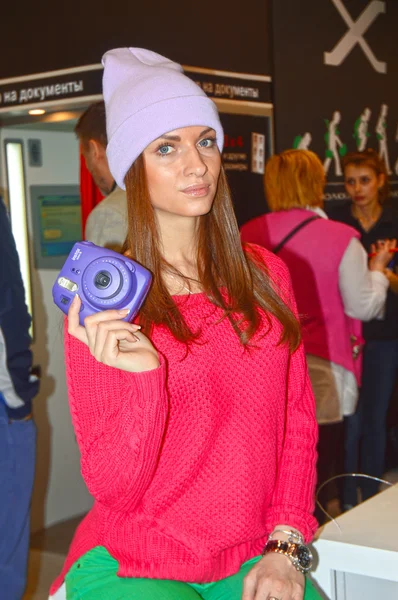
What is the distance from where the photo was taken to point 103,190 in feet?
10.4

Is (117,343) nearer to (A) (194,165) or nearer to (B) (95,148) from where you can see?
(A) (194,165)

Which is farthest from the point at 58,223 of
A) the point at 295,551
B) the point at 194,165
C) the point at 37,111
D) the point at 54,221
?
the point at 295,551

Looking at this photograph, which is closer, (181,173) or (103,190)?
(181,173)

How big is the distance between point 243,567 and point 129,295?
0.55 m

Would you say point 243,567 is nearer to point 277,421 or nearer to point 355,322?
point 277,421

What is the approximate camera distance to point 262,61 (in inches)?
163

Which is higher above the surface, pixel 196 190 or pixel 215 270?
pixel 196 190

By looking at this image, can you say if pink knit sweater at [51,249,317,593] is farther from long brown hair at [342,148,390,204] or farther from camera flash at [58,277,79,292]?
long brown hair at [342,148,390,204]

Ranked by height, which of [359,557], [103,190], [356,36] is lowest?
[359,557]

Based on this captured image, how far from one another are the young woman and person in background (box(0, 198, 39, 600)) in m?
0.93

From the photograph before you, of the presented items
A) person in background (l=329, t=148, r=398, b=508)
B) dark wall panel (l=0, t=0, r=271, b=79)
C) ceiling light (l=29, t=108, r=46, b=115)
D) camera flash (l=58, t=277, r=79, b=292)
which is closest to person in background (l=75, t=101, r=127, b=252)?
dark wall panel (l=0, t=0, r=271, b=79)

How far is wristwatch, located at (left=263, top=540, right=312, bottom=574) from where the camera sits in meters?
1.57

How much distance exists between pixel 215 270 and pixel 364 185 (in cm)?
260

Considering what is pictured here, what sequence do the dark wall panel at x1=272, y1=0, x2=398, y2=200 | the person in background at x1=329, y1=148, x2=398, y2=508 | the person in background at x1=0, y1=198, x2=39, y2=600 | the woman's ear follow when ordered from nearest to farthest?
the person in background at x1=0, y1=198, x2=39, y2=600 < the woman's ear < the person in background at x1=329, y1=148, x2=398, y2=508 < the dark wall panel at x1=272, y1=0, x2=398, y2=200
